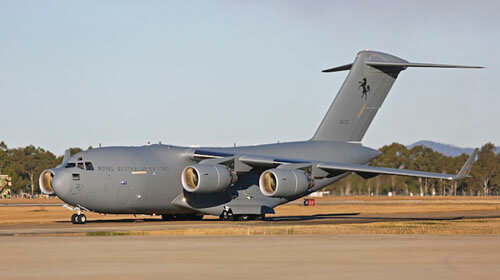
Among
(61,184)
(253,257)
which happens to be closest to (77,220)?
(61,184)

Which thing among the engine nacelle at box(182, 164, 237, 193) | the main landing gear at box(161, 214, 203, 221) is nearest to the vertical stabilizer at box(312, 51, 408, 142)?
the main landing gear at box(161, 214, 203, 221)

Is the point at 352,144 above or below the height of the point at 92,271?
above

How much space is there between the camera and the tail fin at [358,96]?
134ft

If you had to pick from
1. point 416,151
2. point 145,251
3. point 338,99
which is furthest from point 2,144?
point 145,251

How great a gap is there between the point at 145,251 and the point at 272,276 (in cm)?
569

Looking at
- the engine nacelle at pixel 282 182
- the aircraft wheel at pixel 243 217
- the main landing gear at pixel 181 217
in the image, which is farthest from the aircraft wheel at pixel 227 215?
the engine nacelle at pixel 282 182

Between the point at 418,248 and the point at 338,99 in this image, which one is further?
the point at 338,99

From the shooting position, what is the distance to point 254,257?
1692 centimetres

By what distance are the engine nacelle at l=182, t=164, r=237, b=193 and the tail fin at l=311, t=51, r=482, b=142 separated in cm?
712

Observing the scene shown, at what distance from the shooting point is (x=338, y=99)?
41375 millimetres

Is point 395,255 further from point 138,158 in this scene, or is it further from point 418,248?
point 138,158

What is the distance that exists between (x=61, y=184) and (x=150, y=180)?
12.7 feet

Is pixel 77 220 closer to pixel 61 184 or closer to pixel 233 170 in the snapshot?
pixel 61 184

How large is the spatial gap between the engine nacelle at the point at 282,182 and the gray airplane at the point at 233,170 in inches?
1.6
